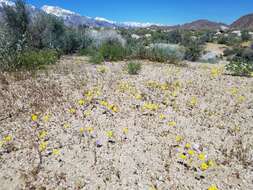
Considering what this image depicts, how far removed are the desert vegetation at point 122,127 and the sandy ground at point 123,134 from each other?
0.01 metres

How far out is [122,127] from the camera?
3373 mm

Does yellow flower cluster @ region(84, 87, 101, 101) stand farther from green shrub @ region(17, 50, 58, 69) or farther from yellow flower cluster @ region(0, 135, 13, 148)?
green shrub @ region(17, 50, 58, 69)

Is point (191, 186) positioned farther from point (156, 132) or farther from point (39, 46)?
point (39, 46)

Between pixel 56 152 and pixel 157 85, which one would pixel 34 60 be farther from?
pixel 56 152

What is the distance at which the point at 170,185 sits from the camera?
2.35m

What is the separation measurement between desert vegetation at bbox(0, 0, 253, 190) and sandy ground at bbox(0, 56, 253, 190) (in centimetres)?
1

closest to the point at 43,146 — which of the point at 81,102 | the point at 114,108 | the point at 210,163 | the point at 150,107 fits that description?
the point at 81,102

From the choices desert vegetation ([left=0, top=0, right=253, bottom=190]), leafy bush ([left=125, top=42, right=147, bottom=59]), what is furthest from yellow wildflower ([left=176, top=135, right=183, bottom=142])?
leafy bush ([left=125, top=42, right=147, bottom=59])

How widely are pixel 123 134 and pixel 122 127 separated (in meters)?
0.19

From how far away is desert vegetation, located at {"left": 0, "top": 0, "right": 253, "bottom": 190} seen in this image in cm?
246

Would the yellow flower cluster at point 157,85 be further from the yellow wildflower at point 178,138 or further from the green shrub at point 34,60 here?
the green shrub at point 34,60

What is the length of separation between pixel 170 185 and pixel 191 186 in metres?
0.22

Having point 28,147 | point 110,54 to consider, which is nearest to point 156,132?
point 28,147

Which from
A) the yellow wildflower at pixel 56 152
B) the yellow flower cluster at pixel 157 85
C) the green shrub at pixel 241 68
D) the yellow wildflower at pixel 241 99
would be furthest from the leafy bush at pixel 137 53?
the yellow wildflower at pixel 56 152
